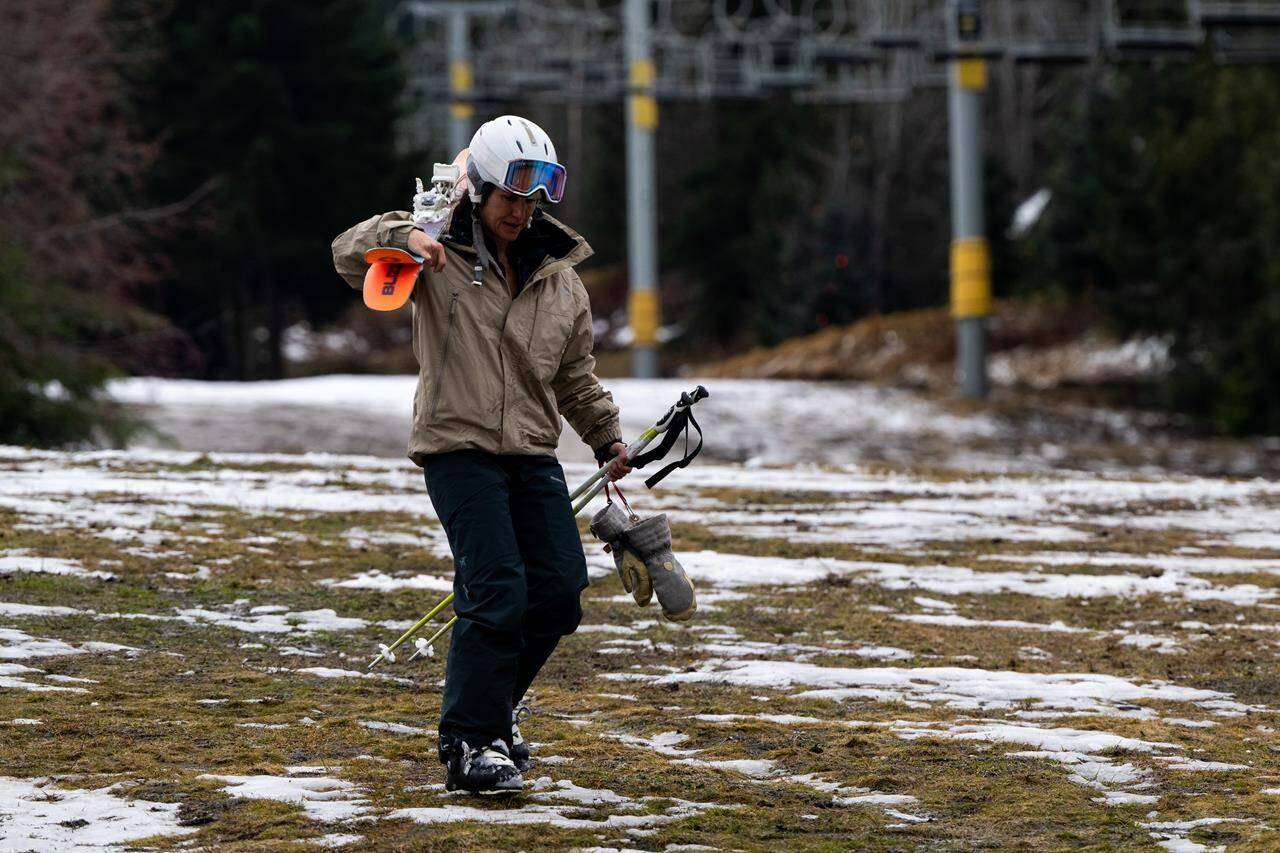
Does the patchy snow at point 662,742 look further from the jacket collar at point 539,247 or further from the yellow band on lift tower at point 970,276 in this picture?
the yellow band on lift tower at point 970,276

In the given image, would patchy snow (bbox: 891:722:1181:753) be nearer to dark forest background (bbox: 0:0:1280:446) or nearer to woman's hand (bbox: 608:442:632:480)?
woman's hand (bbox: 608:442:632:480)

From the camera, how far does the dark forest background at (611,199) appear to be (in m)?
24.0

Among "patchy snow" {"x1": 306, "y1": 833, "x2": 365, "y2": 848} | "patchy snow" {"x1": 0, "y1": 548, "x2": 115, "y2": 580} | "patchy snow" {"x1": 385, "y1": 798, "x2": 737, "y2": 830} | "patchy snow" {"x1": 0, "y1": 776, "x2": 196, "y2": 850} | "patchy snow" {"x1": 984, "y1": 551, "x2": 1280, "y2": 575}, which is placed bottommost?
"patchy snow" {"x1": 984, "y1": 551, "x2": 1280, "y2": 575}

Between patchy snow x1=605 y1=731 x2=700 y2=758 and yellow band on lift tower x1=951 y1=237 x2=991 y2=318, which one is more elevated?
yellow band on lift tower x1=951 y1=237 x2=991 y2=318

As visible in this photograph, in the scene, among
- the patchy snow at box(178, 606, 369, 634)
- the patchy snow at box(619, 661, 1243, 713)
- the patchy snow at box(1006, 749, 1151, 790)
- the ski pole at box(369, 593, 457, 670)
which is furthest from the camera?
the patchy snow at box(178, 606, 369, 634)

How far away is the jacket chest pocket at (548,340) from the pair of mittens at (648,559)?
1.93 feet

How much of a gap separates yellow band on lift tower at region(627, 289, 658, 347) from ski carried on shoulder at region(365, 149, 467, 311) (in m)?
29.9

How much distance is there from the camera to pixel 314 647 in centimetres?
877

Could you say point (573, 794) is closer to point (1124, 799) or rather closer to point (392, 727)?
point (392, 727)

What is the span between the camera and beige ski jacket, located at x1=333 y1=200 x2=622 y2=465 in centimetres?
614

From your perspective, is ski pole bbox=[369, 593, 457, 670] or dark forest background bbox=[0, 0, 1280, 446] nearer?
ski pole bbox=[369, 593, 457, 670]

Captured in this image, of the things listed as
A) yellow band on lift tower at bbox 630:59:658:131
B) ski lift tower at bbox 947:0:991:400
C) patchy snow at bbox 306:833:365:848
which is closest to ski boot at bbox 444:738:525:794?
patchy snow at bbox 306:833:365:848

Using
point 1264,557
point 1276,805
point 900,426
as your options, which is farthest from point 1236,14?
point 1276,805

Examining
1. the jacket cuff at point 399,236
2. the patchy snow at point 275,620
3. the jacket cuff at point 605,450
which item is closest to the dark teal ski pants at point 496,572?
the jacket cuff at point 605,450
